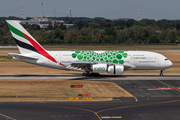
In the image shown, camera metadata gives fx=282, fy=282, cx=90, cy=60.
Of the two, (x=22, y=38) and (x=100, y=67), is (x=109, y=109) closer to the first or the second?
(x=100, y=67)

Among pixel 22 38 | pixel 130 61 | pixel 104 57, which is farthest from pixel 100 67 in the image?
pixel 22 38

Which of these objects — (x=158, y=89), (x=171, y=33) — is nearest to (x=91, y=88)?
(x=158, y=89)

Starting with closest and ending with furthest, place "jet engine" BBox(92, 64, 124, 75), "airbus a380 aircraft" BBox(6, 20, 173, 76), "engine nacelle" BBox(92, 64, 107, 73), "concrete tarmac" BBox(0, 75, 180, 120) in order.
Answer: "concrete tarmac" BBox(0, 75, 180, 120) < "jet engine" BBox(92, 64, 124, 75) < "engine nacelle" BBox(92, 64, 107, 73) < "airbus a380 aircraft" BBox(6, 20, 173, 76)

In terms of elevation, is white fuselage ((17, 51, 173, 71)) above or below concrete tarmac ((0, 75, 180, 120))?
above

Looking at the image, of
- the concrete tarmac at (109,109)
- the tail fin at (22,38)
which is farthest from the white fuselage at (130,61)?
the concrete tarmac at (109,109)

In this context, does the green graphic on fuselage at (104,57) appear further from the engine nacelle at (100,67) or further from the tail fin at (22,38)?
the tail fin at (22,38)

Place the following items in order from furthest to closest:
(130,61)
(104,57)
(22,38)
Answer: (130,61)
(104,57)
(22,38)

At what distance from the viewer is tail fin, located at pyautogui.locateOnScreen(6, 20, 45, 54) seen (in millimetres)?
55094

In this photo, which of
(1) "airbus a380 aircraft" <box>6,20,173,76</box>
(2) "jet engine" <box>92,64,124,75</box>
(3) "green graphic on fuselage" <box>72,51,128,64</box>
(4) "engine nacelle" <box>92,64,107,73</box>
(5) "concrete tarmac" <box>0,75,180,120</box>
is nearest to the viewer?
(5) "concrete tarmac" <box>0,75,180,120</box>

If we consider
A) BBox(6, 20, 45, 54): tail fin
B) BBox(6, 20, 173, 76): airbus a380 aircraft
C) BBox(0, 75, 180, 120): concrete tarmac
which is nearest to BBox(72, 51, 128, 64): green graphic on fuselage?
BBox(6, 20, 173, 76): airbus a380 aircraft

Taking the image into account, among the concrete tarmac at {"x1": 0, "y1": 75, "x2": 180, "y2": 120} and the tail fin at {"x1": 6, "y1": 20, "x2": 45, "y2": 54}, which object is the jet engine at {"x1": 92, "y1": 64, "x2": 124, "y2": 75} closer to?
the tail fin at {"x1": 6, "y1": 20, "x2": 45, "y2": 54}

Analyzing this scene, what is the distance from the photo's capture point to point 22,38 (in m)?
55.4

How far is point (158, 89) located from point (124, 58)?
542 inches

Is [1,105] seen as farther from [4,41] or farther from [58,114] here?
[4,41]
